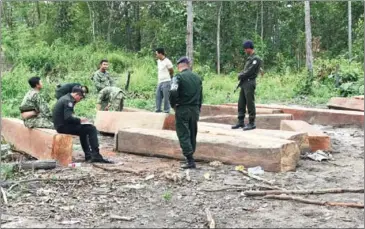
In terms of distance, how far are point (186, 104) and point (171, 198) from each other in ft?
6.12

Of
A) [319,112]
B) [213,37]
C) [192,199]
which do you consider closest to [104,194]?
[192,199]

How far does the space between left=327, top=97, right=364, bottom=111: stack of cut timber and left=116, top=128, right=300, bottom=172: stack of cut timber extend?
5392mm

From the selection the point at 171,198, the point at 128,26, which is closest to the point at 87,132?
the point at 171,198

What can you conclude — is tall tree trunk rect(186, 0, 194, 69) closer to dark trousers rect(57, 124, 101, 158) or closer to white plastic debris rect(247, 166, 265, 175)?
dark trousers rect(57, 124, 101, 158)

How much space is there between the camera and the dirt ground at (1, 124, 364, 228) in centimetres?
509

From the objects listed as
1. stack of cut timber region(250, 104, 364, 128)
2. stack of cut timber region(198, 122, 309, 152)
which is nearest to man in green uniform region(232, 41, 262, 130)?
stack of cut timber region(198, 122, 309, 152)

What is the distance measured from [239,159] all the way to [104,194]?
Result: 2.23 meters

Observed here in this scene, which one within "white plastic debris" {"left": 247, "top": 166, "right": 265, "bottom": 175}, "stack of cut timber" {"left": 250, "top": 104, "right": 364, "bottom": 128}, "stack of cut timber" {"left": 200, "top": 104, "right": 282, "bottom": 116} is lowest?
"white plastic debris" {"left": 247, "top": 166, "right": 265, "bottom": 175}

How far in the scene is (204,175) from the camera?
7055mm

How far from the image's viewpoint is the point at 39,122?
8367 mm

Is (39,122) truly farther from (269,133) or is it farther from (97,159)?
(269,133)

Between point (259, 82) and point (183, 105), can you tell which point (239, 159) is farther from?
point (259, 82)

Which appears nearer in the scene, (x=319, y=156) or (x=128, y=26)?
(x=319, y=156)

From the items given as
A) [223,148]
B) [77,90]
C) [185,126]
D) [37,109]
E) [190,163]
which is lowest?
[190,163]
